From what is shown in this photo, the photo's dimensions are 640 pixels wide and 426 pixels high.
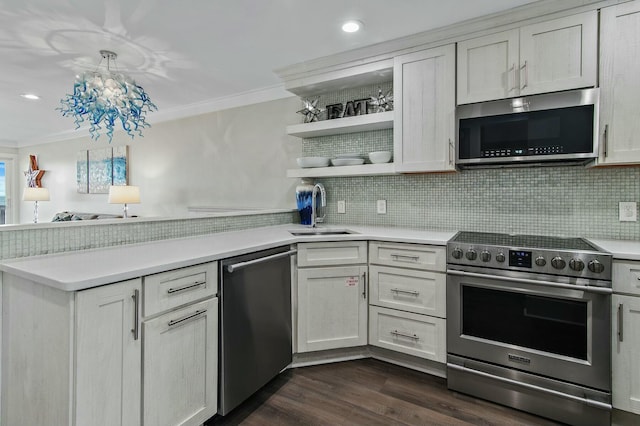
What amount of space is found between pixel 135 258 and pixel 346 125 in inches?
74.0

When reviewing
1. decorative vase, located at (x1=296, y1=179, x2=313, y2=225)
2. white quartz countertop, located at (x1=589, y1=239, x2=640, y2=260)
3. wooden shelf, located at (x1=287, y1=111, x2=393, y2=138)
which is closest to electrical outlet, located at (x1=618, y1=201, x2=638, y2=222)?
white quartz countertop, located at (x1=589, y1=239, x2=640, y2=260)

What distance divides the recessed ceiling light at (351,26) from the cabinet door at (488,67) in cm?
71

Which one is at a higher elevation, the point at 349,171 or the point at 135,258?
the point at 349,171

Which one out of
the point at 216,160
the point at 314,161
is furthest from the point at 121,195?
the point at 314,161

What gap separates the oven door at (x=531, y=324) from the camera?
5.27 ft

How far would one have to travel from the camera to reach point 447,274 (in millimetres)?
1972

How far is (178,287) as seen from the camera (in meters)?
1.42

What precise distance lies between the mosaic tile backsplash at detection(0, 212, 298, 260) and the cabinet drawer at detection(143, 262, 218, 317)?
0.62m

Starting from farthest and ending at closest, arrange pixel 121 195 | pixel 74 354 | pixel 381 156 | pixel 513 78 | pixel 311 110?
pixel 121 195 → pixel 311 110 → pixel 381 156 → pixel 513 78 → pixel 74 354

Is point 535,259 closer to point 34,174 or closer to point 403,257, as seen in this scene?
point 403,257

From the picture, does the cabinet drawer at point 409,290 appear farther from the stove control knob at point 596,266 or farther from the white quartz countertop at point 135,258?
the stove control knob at point 596,266

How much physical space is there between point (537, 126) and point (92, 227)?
2.62 meters

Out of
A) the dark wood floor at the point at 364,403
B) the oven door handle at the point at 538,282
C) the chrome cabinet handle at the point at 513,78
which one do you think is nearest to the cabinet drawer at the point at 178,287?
the dark wood floor at the point at 364,403

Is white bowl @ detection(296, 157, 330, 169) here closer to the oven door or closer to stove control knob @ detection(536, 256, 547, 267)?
the oven door
